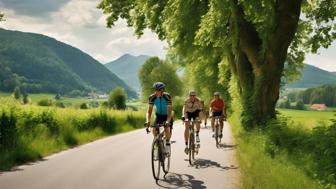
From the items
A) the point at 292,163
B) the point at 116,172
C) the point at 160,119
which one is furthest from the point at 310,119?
the point at 116,172

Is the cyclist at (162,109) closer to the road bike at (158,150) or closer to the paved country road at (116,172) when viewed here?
the road bike at (158,150)

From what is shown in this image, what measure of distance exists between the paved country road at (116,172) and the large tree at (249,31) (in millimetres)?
4611

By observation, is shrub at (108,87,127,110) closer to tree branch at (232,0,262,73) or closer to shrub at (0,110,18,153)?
tree branch at (232,0,262,73)

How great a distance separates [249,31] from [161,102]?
1208cm

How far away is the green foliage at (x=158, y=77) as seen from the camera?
4281 inches

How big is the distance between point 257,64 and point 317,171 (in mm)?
12786

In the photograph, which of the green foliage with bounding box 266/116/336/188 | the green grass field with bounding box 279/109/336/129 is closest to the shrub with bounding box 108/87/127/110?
the green grass field with bounding box 279/109/336/129

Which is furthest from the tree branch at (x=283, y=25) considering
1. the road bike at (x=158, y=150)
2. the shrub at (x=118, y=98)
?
the shrub at (x=118, y=98)

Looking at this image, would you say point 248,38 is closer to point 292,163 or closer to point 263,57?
point 263,57

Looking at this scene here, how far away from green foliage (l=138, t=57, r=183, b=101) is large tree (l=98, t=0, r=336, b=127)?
77.1m

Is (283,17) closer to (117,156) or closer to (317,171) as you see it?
(117,156)

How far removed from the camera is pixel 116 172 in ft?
39.8

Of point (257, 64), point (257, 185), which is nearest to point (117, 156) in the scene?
point (257, 185)

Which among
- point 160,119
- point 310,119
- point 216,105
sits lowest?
point 310,119
